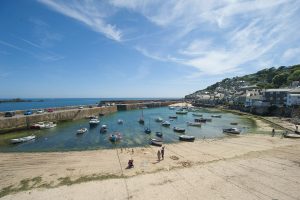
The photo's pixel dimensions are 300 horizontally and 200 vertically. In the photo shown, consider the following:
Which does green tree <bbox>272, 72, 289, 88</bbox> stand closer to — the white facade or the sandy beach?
the white facade

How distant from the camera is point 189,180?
2000cm

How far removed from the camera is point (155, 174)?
21625 mm

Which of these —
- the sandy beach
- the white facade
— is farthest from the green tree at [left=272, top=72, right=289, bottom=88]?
the sandy beach

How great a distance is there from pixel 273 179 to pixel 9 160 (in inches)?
1149

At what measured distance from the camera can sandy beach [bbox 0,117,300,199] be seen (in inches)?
690

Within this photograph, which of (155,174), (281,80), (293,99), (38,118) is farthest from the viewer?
(281,80)

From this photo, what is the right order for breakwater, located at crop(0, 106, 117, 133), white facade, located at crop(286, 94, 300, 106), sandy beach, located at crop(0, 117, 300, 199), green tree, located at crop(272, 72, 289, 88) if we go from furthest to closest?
1. green tree, located at crop(272, 72, 289, 88)
2. white facade, located at crop(286, 94, 300, 106)
3. breakwater, located at crop(0, 106, 117, 133)
4. sandy beach, located at crop(0, 117, 300, 199)

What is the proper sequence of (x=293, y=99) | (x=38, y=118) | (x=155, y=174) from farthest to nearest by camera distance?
(x=293, y=99) < (x=38, y=118) < (x=155, y=174)

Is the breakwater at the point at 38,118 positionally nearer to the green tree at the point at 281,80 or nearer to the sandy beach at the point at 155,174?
the sandy beach at the point at 155,174

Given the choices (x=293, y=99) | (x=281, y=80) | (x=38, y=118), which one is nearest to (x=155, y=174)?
(x=38, y=118)

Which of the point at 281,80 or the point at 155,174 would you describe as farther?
the point at 281,80

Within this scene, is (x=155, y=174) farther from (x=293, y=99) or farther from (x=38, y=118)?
(x=293, y=99)

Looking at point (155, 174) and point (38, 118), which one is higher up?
point (38, 118)

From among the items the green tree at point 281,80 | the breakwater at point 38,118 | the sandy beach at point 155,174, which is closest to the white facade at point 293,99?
the sandy beach at point 155,174
